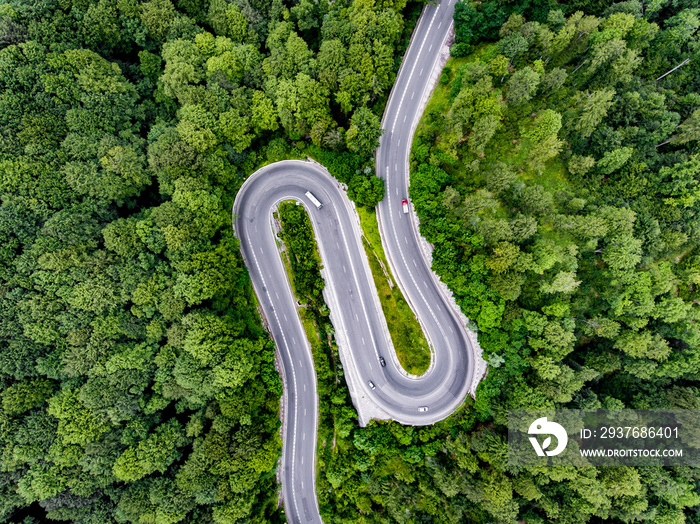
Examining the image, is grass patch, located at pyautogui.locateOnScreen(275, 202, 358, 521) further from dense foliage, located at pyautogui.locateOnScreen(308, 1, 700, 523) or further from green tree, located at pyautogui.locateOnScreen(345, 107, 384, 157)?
green tree, located at pyautogui.locateOnScreen(345, 107, 384, 157)

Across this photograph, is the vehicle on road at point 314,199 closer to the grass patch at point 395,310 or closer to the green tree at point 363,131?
the grass patch at point 395,310

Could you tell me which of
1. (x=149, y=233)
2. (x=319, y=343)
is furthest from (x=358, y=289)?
(x=149, y=233)

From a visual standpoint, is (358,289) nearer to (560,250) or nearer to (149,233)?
(560,250)

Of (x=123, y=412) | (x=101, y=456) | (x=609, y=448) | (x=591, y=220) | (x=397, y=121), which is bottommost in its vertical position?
(x=609, y=448)

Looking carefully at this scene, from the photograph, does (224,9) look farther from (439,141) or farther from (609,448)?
(609,448)

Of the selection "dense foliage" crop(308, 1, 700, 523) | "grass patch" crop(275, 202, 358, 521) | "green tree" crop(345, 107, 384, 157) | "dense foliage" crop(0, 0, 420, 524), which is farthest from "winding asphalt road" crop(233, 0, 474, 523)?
"green tree" crop(345, 107, 384, 157)

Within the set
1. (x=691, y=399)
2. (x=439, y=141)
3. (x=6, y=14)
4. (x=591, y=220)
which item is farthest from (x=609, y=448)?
(x=6, y=14)

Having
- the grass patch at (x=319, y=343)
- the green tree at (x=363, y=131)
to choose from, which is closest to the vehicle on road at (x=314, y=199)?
the grass patch at (x=319, y=343)
